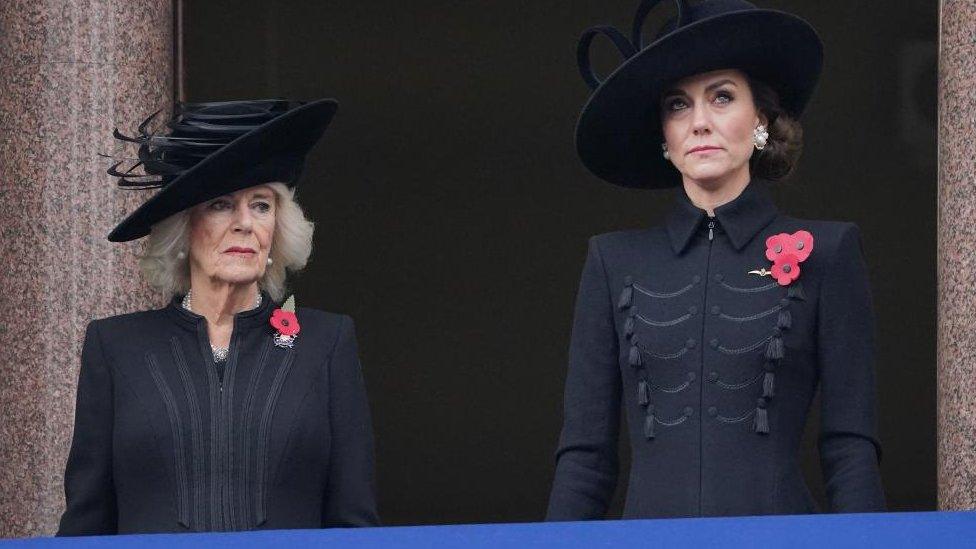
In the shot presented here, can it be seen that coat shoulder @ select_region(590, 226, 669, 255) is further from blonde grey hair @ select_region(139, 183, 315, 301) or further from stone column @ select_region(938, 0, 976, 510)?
stone column @ select_region(938, 0, 976, 510)

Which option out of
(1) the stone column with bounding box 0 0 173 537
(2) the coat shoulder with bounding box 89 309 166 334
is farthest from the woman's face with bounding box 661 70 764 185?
(1) the stone column with bounding box 0 0 173 537

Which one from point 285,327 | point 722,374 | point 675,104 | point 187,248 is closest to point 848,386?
point 722,374

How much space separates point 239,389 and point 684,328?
3.44 ft

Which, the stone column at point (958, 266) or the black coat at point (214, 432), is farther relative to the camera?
the stone column at point (958, 266)

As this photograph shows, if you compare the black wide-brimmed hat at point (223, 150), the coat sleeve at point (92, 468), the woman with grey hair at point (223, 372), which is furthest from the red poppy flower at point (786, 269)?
the coat sleeve at point (92, 468)

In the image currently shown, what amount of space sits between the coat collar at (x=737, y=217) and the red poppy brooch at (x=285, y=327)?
0.93 m

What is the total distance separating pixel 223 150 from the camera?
4.85 meters

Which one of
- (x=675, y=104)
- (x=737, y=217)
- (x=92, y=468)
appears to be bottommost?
(x=92, y=468)

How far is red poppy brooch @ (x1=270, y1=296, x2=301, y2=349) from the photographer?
501 cm

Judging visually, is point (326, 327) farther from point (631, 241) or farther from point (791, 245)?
point (791, 245)

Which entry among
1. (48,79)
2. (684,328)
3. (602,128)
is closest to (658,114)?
(602,128)

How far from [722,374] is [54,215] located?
276 cm

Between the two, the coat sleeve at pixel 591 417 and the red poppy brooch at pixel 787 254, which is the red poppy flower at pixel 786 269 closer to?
the red poppy brooch at pixel 787 254

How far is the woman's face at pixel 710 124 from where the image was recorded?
4797 mm
